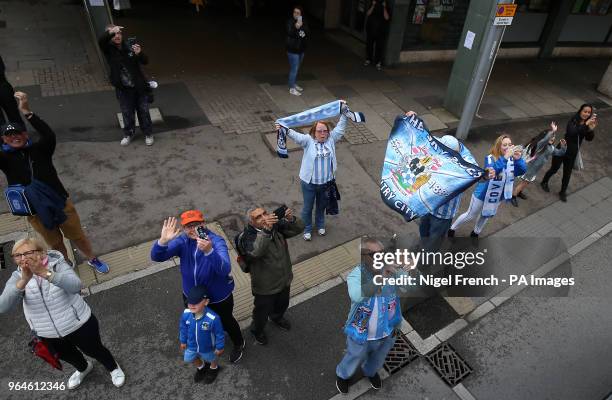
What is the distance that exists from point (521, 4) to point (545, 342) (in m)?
11.9

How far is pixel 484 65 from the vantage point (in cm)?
817

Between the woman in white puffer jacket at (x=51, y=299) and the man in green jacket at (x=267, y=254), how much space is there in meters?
1.53

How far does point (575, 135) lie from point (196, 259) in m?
6.49

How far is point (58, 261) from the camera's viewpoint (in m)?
3.52

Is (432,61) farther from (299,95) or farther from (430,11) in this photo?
(299,95)

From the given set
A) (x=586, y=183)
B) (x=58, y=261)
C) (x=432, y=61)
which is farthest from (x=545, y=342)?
(x=432, y=61)

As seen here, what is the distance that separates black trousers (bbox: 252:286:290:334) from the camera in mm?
4250

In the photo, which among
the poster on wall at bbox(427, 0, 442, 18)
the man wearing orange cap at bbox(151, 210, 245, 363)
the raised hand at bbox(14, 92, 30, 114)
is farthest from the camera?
the poster on wall at bbox(427, 0, 442, 18)

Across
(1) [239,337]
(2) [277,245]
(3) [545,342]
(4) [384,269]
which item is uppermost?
(4) [384,269]

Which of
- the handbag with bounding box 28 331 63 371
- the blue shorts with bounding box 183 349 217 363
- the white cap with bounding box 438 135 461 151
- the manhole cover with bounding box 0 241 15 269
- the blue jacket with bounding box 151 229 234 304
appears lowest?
the manhole cover with bounding box 0 241 15 269

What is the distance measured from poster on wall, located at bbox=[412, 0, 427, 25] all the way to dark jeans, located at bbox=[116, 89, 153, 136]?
8366 mm

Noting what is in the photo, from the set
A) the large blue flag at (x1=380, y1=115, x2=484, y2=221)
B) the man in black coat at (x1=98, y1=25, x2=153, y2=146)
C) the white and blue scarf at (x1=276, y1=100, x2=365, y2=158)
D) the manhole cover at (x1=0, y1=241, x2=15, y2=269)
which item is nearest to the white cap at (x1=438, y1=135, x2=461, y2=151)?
the large blue flag at (x1=380, y1=115, x2=484, y2=221)

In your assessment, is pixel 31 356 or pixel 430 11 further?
pixel 430 11

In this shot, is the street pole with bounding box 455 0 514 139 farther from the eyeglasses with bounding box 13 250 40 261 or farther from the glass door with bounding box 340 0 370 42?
the eyeglasses with bounding box 13 250 40 261
